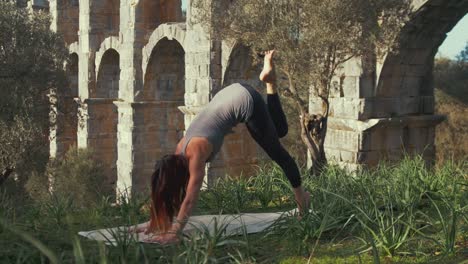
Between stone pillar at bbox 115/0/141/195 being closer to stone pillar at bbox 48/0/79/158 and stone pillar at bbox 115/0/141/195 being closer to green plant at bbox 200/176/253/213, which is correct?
stone pillar at bbox 48/0/79/158

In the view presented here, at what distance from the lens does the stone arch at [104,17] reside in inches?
797

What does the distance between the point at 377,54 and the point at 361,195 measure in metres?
4.96

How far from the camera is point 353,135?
32.6ft

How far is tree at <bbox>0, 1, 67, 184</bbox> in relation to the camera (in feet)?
45.0

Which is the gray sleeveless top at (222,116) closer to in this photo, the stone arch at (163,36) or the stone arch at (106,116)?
the stone arch at (163,36)

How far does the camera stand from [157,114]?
16.8 metres

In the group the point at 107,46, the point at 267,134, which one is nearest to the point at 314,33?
the point at 267,134

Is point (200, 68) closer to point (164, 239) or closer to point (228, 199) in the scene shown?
point (228, 199)

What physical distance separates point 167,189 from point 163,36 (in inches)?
447

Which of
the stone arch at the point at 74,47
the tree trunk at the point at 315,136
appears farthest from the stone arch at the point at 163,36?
the stone arch at the point at 74,47

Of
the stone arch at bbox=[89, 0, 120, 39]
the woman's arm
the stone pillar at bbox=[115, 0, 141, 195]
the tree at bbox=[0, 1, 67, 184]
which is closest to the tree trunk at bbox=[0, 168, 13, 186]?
the tree at bbox=[0, 1, 67, 184]

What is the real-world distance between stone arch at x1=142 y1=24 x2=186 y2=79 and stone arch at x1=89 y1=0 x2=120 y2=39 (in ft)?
15.2

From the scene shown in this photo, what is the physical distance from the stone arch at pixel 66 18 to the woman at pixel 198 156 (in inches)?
803

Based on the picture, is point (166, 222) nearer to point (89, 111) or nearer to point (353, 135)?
point (353, 135)
